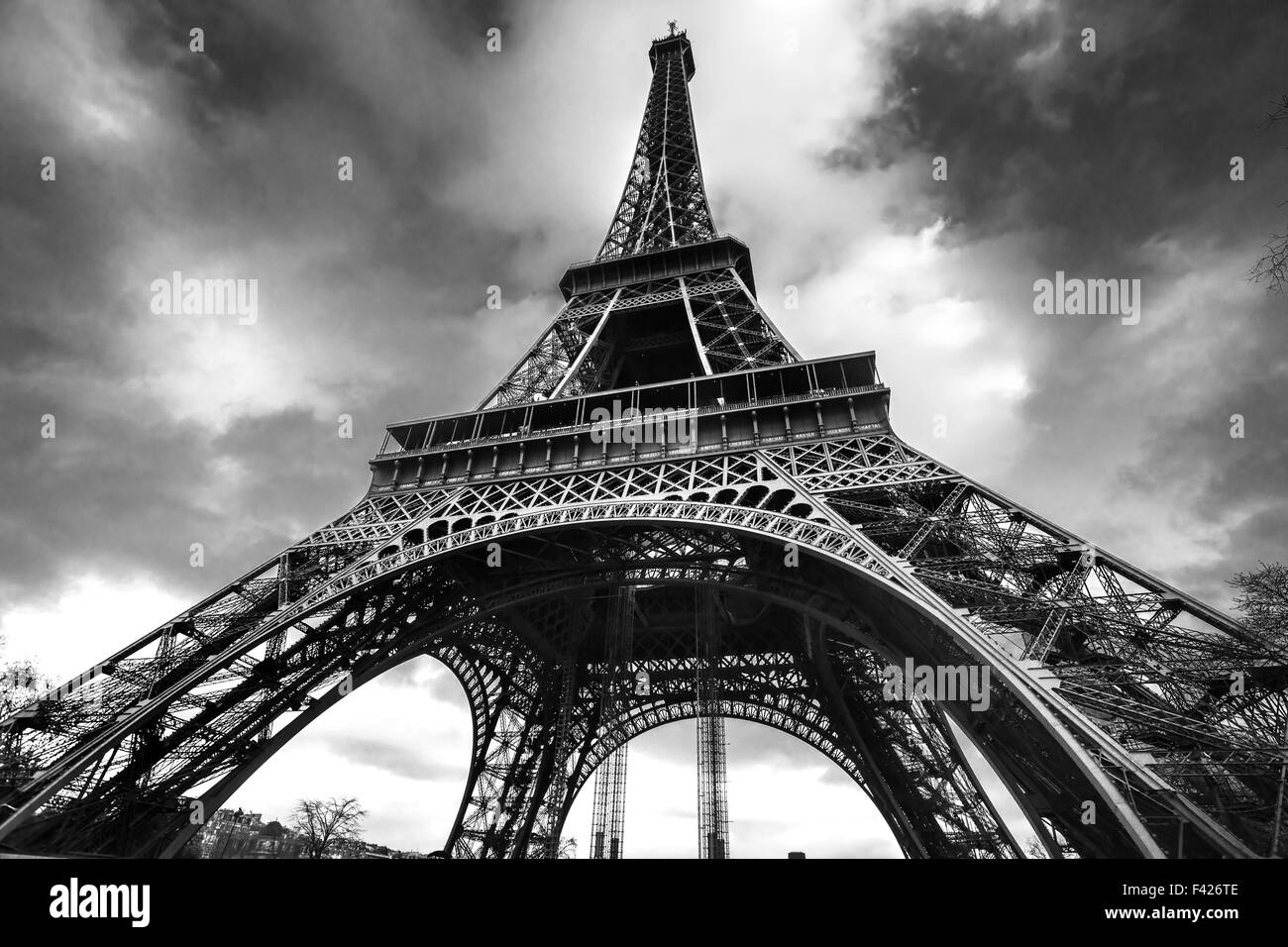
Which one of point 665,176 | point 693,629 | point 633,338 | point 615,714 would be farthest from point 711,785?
point 665,176

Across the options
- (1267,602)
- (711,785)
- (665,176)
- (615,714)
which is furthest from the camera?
(665,176)

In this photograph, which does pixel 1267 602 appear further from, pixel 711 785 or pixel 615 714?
pixel 615 714

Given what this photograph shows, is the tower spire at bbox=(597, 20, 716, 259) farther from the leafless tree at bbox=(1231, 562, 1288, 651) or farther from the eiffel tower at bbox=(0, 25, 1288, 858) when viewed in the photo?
the leafless tree at bbox=(1231, 562, 1288, 651)

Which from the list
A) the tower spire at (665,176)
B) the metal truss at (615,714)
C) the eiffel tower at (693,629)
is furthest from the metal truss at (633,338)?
the metal truss at (615,714)

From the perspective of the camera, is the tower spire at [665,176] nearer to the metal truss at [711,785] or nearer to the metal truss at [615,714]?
the metal truss at [615,714]
